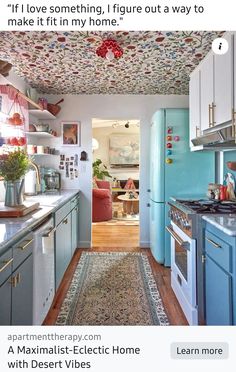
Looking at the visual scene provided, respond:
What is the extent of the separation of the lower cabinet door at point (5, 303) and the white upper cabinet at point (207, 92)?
1522mm

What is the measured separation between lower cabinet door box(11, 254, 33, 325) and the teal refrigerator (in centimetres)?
159

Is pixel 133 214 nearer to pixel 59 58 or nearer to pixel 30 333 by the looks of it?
pixel 59 58

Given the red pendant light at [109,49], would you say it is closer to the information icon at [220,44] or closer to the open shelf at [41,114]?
the information icon at [220,44]

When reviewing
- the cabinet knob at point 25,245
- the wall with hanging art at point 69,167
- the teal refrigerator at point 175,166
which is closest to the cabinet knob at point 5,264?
the cabinet knob at point 25,245

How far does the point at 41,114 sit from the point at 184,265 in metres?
2.27

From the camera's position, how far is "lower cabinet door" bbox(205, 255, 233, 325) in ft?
3.94

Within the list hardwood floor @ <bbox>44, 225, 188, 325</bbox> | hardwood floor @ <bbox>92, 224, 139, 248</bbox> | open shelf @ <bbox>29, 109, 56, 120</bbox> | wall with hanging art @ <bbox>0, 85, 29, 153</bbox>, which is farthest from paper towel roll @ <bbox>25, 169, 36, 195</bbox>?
hardwood floor @ <bbox>92, 224, 139, 248</bbox>

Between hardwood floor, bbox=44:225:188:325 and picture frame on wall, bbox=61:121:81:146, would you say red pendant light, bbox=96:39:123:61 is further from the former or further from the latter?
hardwood floor, bbox=44:225:188:325

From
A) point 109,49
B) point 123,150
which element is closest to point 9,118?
point 109,49

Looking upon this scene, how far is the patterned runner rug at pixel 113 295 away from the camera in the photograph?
68.1 inches

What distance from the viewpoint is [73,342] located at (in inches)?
27.1

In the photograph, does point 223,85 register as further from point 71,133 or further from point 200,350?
point 71,133
